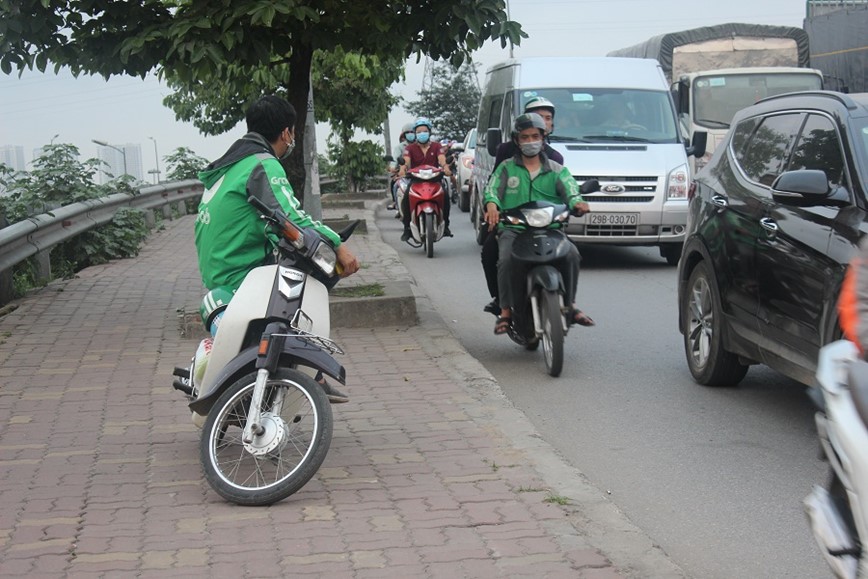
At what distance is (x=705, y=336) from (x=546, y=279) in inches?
44.3

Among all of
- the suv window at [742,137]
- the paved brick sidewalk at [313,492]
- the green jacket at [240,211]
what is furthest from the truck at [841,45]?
the green jacket at [240,211]

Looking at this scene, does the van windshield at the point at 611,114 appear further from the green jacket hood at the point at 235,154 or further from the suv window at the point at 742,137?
the green jacket hood at the point at 235,154

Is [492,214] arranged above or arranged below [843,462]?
below

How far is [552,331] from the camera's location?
8.66m

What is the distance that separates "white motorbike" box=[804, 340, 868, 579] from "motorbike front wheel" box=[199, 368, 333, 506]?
7.58ft

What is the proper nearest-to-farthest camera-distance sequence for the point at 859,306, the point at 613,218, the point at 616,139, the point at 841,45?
1. the point at 859,306
2. the point at 613,218
3. the point at 616,139
4. the point at 841,45

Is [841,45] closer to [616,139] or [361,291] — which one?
[616,139]

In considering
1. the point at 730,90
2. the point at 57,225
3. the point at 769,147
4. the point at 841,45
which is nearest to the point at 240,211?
the point at 769,147

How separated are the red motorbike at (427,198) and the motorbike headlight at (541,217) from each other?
26.9ft

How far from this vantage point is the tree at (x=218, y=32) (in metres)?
9.47

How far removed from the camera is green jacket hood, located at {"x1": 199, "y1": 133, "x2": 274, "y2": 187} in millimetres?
6016

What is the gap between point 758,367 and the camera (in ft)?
29.5

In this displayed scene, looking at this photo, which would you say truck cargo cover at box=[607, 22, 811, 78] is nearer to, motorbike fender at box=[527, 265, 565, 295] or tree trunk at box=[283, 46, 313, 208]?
tree trunk at box=[283, 46, 313, 208]

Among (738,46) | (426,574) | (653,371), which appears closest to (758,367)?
(653,371)
